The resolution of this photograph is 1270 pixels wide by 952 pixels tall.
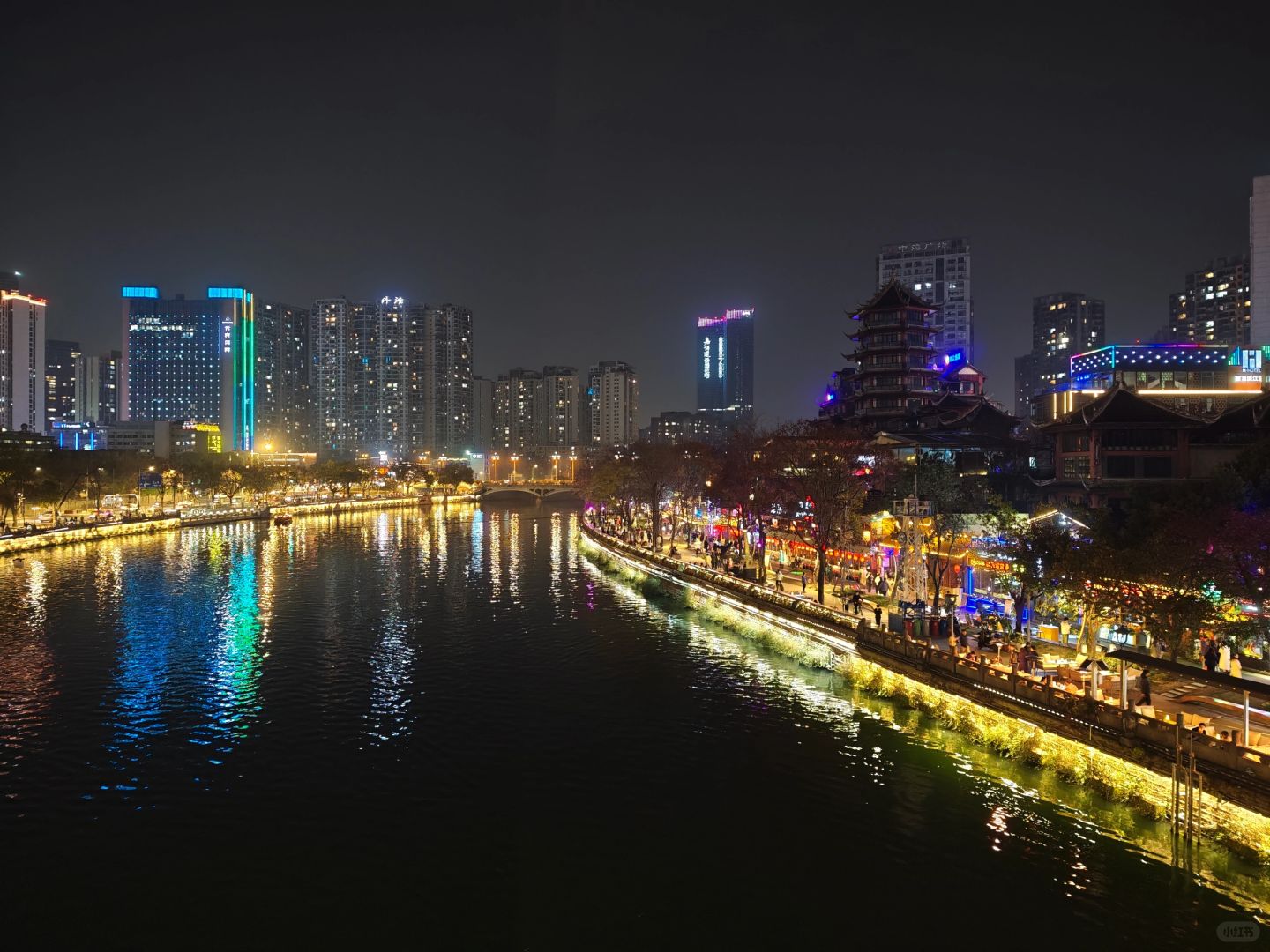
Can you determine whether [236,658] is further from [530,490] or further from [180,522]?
[530,490]

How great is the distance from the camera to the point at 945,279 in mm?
169000

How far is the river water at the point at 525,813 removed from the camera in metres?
15.7

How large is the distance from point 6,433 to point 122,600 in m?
127

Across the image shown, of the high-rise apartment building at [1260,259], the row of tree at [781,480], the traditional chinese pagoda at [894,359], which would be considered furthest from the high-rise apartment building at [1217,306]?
the row of tree at [781,480]

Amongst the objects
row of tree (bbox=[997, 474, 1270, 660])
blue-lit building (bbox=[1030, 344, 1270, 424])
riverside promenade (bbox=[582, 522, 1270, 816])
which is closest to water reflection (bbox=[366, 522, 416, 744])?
riverside promenade (bbox=[582, 522, 1270, 816])

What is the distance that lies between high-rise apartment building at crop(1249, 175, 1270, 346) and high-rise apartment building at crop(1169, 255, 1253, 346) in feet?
338

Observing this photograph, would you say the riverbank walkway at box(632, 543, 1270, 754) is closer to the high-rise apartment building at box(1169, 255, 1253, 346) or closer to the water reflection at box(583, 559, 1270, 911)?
the water reflection at box(583, 559, 1270, 911)

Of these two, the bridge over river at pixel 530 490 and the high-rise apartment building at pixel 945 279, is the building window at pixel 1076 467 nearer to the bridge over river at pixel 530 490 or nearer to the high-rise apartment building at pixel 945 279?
the high-rise apartment building at pixel 945 279

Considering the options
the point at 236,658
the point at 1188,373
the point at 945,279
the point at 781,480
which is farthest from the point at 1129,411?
the point at 945,279

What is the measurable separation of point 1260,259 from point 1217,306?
384 feet

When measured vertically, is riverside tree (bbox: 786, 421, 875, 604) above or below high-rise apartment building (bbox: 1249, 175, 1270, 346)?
below

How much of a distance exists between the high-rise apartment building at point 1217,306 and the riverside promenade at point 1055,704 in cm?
17188

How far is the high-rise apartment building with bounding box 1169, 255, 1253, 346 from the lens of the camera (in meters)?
164

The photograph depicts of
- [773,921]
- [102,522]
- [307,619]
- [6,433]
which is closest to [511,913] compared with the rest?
[773,921]
